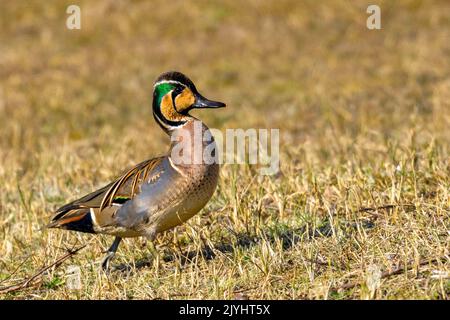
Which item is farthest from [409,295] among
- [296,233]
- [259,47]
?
[259,47]

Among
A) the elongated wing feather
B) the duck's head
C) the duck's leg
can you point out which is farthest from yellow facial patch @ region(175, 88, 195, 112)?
the duck's leg

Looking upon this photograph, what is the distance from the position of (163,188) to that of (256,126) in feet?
17.1

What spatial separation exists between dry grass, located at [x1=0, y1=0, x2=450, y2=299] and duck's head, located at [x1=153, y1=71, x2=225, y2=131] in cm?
77

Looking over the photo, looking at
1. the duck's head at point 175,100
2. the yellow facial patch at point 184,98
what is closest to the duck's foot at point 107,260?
the duck's head at point 175,100

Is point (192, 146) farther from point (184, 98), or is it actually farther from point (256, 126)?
point (256, 126)

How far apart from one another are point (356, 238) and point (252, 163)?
2.09 metres

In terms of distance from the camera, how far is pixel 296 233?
5.93m

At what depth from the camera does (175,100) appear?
5672mm

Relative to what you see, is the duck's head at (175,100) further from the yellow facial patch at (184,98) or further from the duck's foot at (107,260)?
the duck's foot at (107,260)

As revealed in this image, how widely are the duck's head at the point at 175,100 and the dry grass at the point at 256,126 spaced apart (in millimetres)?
767

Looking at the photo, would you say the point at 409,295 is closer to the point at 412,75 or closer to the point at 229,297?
the point at 229,297

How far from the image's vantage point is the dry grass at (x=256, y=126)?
5.34 meters

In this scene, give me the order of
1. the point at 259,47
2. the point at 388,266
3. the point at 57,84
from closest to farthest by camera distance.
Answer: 1. the point at 388,266
2. the point at 57,84
3. the point at 259,47

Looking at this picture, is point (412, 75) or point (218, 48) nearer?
point (412, 75)
